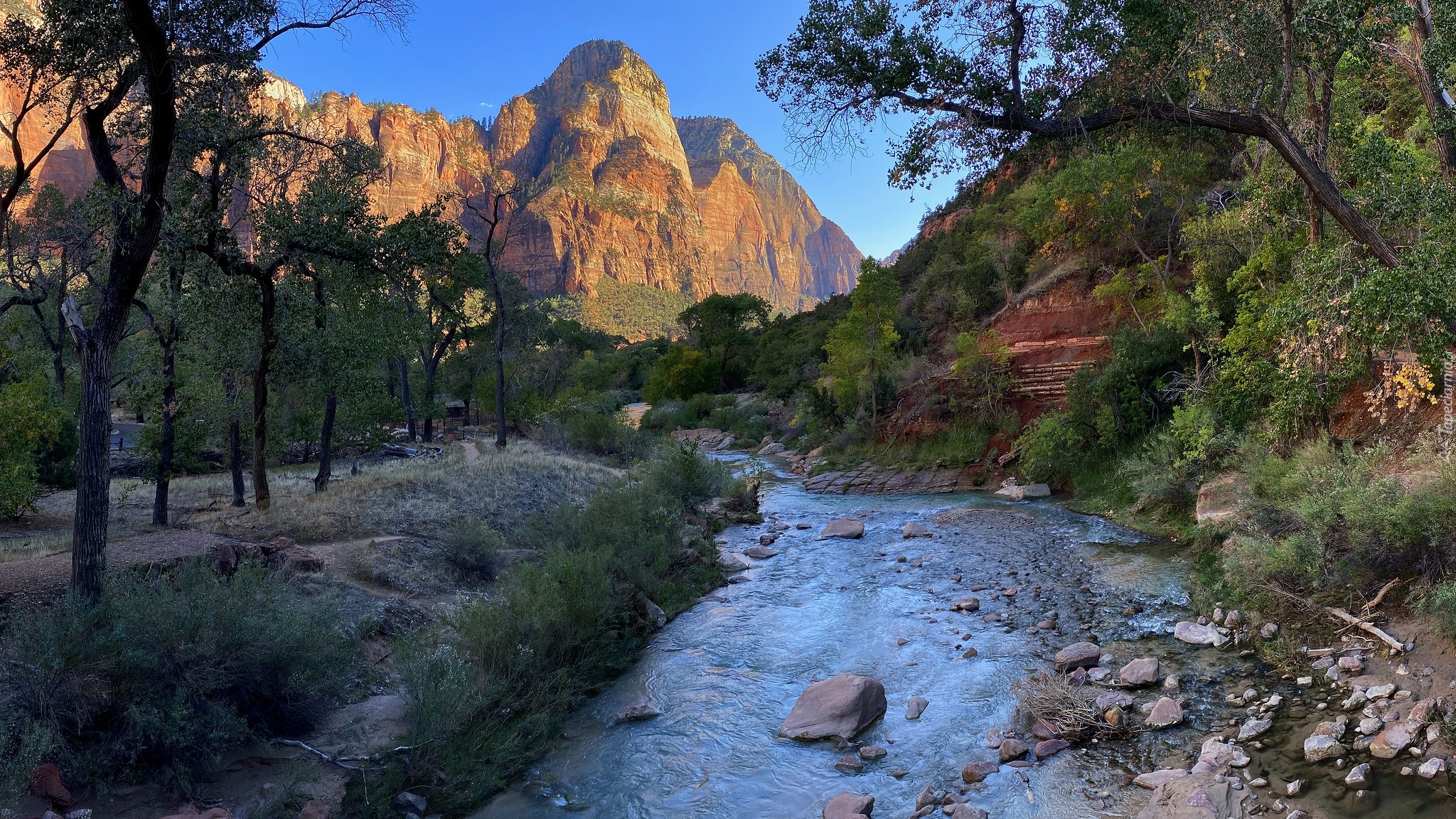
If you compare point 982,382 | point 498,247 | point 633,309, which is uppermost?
point 633,309

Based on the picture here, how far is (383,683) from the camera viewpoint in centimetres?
816

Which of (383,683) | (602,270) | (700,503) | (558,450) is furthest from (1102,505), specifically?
(602,270)

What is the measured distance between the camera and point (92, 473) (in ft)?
22.5

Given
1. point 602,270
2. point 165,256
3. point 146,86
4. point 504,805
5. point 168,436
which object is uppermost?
point 602,270

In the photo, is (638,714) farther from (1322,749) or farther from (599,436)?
(599,436)

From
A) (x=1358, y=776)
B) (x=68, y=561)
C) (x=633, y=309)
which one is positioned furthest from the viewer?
(x=633, y=309)

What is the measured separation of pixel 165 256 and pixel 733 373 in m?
49.2

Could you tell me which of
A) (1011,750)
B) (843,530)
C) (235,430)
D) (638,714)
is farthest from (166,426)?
(1011,750)

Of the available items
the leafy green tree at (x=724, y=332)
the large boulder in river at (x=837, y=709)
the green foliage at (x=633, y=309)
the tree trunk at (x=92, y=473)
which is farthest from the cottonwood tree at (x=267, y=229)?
the green foliage at (x=633, y=309)

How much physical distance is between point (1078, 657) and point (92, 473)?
33.6ft

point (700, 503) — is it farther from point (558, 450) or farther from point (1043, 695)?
point (1043, 695)

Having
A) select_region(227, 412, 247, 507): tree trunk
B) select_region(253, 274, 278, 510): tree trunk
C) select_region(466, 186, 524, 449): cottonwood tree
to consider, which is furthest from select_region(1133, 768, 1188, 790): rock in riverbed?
select_region(466, 186, 524, 449): cottonwood tree

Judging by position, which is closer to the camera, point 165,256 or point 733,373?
point 165,256

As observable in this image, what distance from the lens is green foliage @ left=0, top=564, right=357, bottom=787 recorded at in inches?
213
